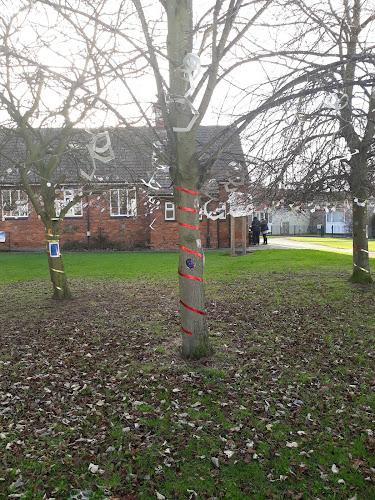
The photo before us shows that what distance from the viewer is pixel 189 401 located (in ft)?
15.1

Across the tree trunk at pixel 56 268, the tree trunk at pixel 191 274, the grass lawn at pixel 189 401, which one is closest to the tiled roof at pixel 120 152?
the tree trunk at pixel 191 274

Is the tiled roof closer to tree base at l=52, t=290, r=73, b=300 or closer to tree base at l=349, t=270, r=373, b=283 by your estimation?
tree base at l=52, t=290, r=73, b=300

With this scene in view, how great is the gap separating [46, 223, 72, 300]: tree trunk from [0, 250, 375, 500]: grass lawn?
58 cm

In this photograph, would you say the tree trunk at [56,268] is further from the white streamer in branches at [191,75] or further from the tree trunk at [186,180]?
the white streamer in branches at [191,75]

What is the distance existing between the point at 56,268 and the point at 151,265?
6.64 meters

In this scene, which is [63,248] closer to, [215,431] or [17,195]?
[17,195]

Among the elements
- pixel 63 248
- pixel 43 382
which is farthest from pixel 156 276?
pixel 63 248

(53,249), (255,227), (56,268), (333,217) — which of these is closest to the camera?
(53,249)

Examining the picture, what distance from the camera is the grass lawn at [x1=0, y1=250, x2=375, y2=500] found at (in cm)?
329

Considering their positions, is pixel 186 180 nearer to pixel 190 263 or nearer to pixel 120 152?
pixel 190 263

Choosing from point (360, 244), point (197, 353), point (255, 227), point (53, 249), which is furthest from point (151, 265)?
point (255, 227)

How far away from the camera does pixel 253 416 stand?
426 centimetres

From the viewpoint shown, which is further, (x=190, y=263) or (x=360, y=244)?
(x=360, y=244)

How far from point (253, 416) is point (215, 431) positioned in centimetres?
51
